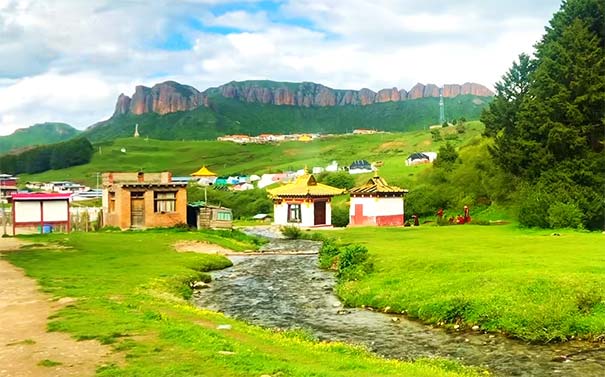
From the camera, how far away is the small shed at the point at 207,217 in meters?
75.0

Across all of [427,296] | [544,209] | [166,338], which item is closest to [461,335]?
[427,296]

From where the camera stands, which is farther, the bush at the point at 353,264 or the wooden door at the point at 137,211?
the wooden door at the point at 137,211

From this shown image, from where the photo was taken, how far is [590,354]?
20031mm

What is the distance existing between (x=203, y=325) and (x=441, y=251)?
2179 centimetres

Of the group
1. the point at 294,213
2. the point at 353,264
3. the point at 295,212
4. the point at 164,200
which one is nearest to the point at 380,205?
the point at 295,212

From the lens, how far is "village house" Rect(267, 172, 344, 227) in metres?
81.9

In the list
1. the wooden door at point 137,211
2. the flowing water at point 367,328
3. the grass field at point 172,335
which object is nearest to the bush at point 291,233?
the wooden door at point 137,211

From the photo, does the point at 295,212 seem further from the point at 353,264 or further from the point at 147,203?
the point at 353,264

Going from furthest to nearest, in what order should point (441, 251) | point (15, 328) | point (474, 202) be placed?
point (474, 202) → point (441, 251) → point (15, 328)

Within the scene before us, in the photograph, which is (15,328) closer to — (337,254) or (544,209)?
(337,254)

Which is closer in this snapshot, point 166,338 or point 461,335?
point 166,338

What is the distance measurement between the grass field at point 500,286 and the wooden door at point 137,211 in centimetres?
3741

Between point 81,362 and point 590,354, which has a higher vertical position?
point 81,362

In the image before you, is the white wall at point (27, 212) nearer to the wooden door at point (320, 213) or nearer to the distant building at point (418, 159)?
the wooden door at point (320, 213)
